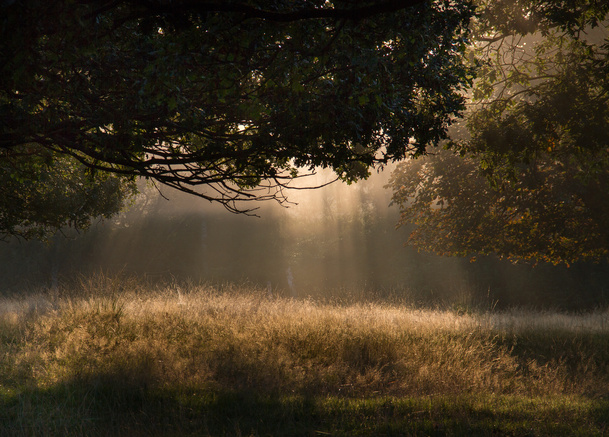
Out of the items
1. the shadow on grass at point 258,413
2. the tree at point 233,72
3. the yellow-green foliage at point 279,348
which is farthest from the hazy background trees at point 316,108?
the shadow on grass at point 258,413

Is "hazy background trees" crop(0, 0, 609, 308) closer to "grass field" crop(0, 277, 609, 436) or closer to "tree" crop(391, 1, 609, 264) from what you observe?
"tree" crop(391, 1, 609, 264)

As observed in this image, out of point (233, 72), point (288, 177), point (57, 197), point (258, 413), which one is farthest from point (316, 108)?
point (57, 197)

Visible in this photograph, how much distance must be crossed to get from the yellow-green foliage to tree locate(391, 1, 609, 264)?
3.38 m

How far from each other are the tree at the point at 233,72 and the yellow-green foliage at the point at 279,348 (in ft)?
9.33

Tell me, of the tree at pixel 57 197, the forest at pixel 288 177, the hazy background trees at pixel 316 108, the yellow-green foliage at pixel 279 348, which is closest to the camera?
the hazy background trees at pixel 316 108

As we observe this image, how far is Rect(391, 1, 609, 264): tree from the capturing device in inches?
339

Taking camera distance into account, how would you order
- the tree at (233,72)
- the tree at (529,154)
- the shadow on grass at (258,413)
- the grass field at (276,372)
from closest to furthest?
the tree at (233,72)
the shadow on grass at (258,413)
the grass field at (276,372)
the tree at (529,154)

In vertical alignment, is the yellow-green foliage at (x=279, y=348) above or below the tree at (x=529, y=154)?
below

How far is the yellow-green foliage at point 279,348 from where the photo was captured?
21.7 feet

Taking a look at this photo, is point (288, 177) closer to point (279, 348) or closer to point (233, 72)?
point (233, 72)

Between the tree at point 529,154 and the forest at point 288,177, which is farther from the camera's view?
the tree at point 529,154

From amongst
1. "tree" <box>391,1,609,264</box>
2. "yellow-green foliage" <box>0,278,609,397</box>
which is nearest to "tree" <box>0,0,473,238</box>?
"yellow-green foliage" <box>0,278,609,397</box>

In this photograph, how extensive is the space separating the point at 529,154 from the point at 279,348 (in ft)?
19.1

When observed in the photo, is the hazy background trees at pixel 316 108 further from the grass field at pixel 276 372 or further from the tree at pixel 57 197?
the grass field at pixel 276 372
